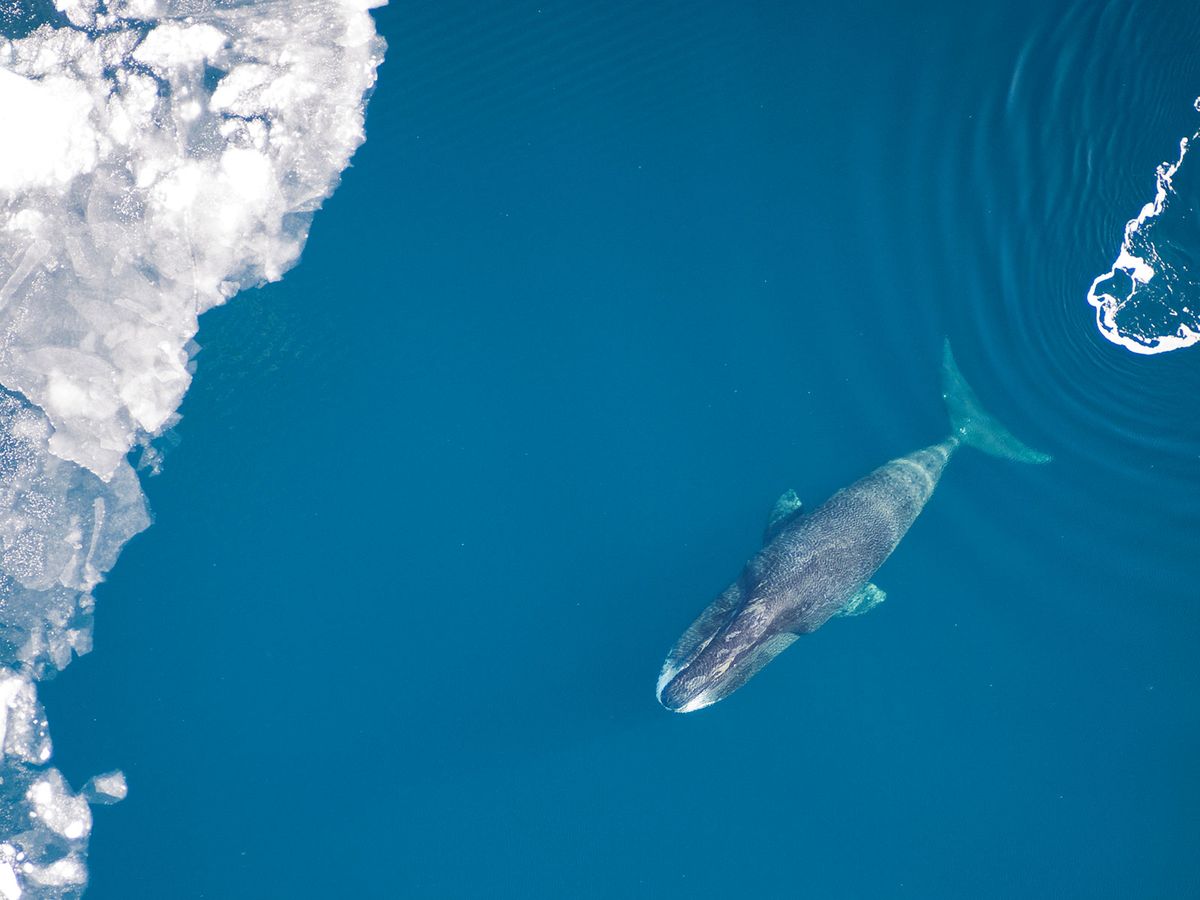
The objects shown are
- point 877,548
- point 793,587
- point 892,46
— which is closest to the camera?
point 793,587

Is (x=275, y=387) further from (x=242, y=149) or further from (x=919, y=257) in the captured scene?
(x=919, y=257)

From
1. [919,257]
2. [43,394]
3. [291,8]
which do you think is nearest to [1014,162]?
[919,257]

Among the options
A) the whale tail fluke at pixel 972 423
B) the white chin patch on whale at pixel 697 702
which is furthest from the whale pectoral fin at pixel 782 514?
the whale tail fluke at pixel 972 423

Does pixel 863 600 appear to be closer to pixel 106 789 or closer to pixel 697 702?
pixel 697 702

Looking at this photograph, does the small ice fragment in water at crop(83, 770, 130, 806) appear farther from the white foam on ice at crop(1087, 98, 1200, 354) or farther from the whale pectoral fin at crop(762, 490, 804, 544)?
the white foam on ice at crop(1087, 98, 1200, 354)

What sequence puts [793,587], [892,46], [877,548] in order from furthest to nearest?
[892,46] < [877,548] < [793,587]

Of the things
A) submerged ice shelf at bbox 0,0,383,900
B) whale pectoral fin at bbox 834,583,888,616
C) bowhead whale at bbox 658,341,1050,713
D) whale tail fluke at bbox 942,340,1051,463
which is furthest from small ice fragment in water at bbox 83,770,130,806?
whale tail fluke at bbox 942,340,1051,463
